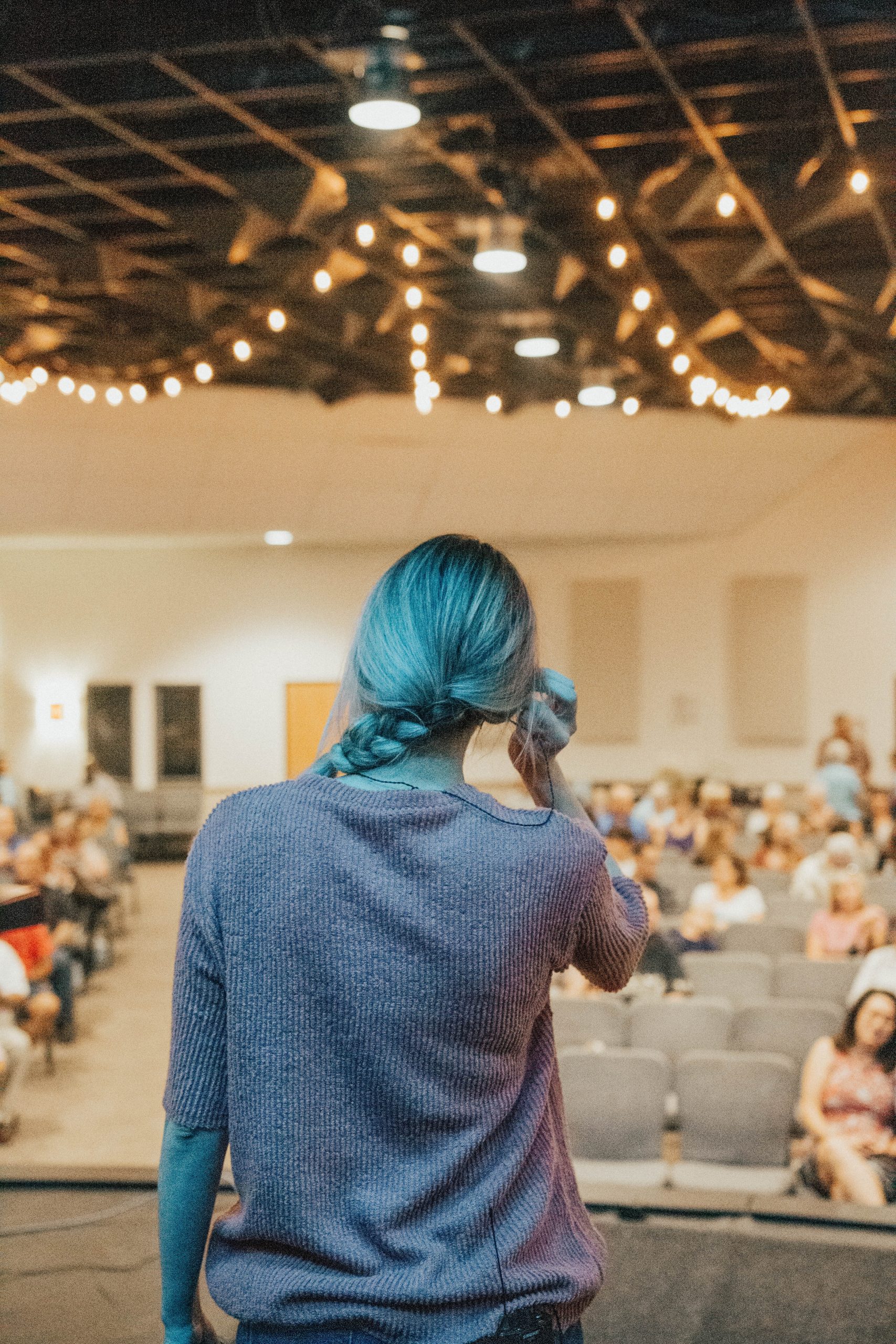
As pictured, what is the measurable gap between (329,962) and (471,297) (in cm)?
945

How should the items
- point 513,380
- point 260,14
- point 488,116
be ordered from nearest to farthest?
point 260,14 → point 488,116 → point 513,380

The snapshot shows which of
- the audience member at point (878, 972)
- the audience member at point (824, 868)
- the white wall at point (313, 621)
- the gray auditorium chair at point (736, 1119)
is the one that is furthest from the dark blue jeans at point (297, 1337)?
the white wall at point (313, 621)

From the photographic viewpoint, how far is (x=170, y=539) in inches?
703

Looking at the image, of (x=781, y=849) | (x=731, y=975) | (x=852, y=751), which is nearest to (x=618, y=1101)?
(x=731, y=975)

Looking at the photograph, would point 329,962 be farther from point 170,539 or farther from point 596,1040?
point 170,539

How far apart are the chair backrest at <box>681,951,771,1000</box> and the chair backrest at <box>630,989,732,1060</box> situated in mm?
904

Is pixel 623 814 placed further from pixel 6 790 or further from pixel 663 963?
pixel 6 790

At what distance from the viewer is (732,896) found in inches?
335

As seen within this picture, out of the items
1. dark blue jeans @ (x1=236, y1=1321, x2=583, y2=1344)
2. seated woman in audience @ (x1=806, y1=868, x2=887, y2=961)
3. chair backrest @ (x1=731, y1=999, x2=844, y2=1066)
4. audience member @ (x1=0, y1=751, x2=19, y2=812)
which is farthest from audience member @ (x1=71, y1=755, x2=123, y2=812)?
dark blue jeans @ (x1=236, y1=1321, x2=583, y2=1344)

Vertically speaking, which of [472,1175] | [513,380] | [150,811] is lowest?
[150,811]

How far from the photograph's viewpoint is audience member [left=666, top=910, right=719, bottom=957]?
7805mm

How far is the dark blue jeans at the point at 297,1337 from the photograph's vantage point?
1244mm

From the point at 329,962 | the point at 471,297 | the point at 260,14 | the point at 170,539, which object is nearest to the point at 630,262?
the point at 471,297

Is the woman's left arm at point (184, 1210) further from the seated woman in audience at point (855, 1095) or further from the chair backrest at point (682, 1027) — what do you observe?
the chair backrest at point (682, 1027)
